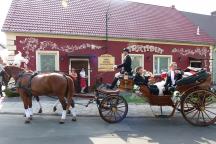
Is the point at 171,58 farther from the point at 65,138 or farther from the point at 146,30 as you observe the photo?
the point at 65,138

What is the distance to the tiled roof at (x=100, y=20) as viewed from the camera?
16484 millimetres

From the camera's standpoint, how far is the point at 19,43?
15.5 m

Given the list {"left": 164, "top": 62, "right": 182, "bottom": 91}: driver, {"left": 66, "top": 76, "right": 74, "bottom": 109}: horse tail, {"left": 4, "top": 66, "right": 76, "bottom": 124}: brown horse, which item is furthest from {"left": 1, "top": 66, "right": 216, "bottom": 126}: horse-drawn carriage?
{"left": 4, "top": 66, "right": 76, "bottom": 124}: brown horse

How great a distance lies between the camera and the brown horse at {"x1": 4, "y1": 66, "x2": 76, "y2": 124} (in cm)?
874

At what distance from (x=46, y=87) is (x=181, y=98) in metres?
3.77

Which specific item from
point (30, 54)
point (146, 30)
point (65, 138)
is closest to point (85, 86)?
point (30, 54)

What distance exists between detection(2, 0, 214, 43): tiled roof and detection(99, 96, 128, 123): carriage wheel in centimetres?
843

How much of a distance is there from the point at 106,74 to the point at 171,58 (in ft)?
16.1

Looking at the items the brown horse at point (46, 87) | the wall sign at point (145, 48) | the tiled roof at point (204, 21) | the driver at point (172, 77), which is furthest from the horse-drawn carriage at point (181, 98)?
the tiled roof at point (204, 21)

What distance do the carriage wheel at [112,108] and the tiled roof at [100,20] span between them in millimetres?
8426

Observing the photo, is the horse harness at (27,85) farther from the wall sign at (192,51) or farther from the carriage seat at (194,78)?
the wall sign at (192,51)

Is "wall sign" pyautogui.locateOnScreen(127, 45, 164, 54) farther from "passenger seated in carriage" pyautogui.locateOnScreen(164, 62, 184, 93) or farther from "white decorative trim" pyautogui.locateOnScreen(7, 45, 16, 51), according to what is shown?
"passenger seated in carriage" pyautogui.locateOnScreen(164, 62, 184, 93)

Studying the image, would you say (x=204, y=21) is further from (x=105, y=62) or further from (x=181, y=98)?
(x=181, y=98)

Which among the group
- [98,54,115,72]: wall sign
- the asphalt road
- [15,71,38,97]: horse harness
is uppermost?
[98,54,115,72]: wall sign
